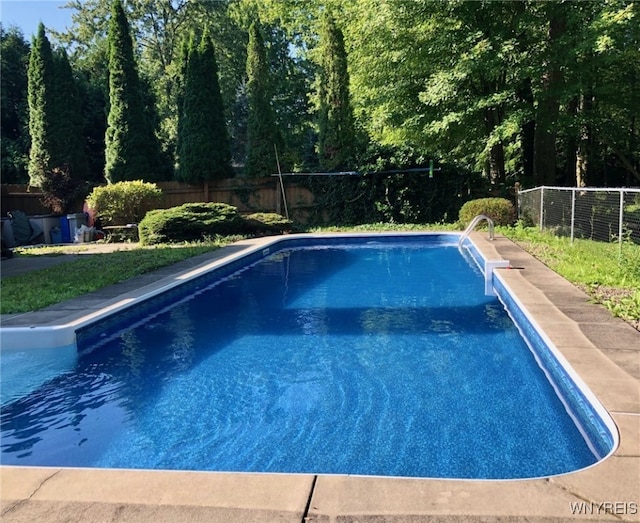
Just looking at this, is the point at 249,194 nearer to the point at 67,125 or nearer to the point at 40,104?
the point at 67,125

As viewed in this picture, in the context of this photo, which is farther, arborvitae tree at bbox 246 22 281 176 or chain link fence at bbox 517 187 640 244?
arborvitae tree at bbox 246 22 281 176

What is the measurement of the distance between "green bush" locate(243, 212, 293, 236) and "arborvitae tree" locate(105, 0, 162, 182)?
459cm

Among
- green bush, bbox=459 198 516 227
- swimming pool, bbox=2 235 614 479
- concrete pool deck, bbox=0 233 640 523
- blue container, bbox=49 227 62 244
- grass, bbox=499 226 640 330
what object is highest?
green bush, bbox=459 198 516 227

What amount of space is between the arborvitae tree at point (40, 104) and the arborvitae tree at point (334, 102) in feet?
29.0

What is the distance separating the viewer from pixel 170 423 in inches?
138

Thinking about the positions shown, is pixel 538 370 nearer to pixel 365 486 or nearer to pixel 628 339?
pixel 628 339

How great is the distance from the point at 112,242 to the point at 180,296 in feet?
25.6

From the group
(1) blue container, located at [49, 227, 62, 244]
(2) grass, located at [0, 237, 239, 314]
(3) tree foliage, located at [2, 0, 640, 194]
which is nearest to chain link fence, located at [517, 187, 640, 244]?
(3) tree foliage, located at [2, 0, 640, 194]

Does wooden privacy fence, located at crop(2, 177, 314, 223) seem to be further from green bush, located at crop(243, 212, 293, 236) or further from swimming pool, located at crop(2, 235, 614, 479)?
swimming pool, located at crop(2, 235, 614, 479)

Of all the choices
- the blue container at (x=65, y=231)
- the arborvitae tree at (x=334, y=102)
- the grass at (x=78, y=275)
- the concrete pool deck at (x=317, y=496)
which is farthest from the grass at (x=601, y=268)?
the blue container at (x=65, y=231)

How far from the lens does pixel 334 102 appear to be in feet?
54.4

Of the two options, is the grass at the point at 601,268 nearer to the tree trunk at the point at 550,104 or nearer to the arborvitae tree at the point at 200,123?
the tree trunk at the point at 550,104

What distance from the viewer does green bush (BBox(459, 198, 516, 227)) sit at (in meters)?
13.6

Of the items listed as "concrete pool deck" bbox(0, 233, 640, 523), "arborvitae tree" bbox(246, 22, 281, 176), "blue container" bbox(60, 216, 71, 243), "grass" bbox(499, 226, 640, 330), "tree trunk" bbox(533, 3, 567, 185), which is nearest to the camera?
"concrete pool deck" bbox(0, 233, 640, 523)
